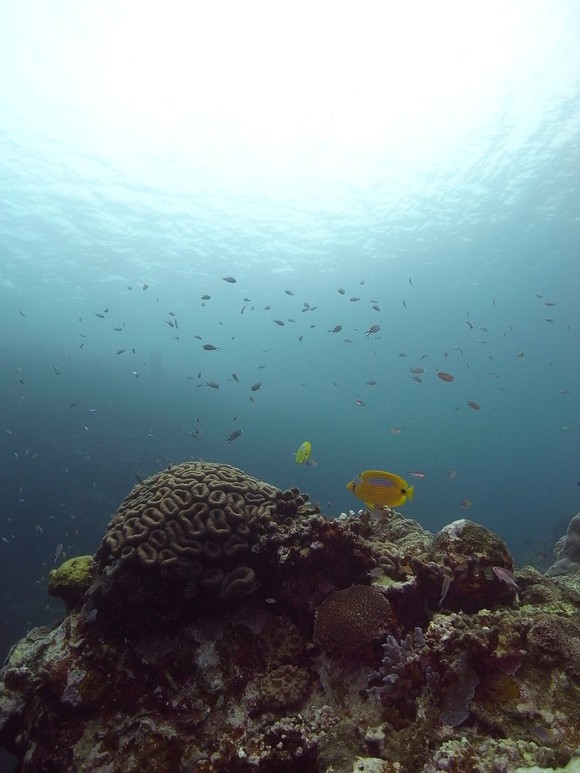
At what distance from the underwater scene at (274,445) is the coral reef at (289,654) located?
0.03 m

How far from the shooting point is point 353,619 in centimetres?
429

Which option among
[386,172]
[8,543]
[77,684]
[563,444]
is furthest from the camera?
[563,444]

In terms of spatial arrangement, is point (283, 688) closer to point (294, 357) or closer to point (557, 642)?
point (557, 642)

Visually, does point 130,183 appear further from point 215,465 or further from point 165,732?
point 165,732

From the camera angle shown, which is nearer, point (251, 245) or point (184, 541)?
A: point (184, 541)

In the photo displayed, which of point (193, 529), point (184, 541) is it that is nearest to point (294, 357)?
point (193, 529)

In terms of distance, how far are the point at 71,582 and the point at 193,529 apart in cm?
199

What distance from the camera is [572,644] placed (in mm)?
3570

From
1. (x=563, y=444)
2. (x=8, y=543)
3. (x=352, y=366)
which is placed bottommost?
(x=563, y=444)

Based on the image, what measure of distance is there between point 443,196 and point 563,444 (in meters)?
166

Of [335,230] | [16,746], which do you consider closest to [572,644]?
[16,746]

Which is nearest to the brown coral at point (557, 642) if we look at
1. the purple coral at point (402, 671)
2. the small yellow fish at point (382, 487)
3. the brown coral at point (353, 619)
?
the purple coral at point (402, 671)

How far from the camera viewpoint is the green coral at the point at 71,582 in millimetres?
5574

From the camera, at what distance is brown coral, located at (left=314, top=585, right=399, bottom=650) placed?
422 centimetres
